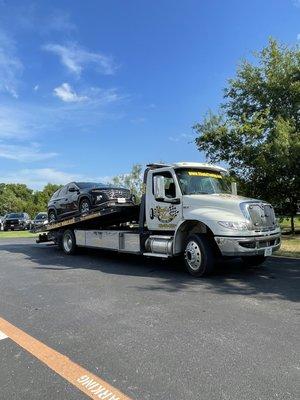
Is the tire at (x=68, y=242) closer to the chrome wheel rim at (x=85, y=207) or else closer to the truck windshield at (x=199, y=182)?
the chrome wheel rim at (x=85, y=207)

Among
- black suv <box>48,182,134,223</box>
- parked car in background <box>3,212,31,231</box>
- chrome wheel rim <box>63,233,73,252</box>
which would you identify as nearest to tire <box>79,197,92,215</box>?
black suv <box>48,182,134,223</box>

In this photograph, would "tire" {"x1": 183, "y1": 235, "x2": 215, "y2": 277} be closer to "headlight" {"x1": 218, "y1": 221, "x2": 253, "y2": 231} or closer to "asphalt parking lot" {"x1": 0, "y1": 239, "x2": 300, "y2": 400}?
"asphalt parking lot" {"x1": 0, "y1": 239, "x2": 300, "y2": 400}

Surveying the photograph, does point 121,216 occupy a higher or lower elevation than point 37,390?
higher

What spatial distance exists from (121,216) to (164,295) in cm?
544

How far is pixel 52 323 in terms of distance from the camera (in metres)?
6.03

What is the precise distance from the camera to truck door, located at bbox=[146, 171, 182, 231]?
10062mm

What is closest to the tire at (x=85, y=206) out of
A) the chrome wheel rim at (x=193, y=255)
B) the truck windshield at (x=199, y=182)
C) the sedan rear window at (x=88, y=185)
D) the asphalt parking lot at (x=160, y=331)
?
the sedan rear window at (x=88, y=185)

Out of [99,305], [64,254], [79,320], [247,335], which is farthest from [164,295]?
[64,254]

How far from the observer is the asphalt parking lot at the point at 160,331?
13.0 ft

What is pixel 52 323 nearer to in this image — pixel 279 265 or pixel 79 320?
pixel 79 320

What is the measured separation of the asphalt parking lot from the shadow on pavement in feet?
0.11

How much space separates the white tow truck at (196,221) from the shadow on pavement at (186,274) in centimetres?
39

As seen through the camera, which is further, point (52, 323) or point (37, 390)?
point (52, 323)

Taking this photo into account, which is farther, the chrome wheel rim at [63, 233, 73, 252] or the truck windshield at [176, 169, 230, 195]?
the chrome wheel rim at [63, 233, 73, 252]
